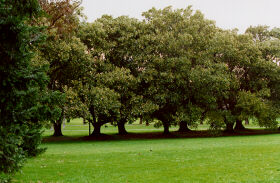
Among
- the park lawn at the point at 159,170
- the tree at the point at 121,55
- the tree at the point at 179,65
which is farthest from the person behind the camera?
the tree at the point at 179,65

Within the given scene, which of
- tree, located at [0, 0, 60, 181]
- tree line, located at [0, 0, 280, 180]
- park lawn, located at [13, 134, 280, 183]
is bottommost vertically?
park lawn, located at [13, 134, 280, 183]

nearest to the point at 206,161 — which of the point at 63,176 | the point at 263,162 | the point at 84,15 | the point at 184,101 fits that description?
the point at 263,162

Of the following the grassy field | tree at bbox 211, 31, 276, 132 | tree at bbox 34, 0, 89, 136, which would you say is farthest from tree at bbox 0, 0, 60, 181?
tree at bbox 211, 31, 276, 132

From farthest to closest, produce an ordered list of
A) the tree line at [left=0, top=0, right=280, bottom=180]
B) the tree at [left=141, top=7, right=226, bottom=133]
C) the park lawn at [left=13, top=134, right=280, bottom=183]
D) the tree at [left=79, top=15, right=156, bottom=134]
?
the tree at [left=141, top=7, right=226, bottom=133], the tree at [left=79, top=15, right=156, bottom=134], the tree line at [left=0, top=0, right=280, bottom=180], the park lawn at [left=13, top=134, right=280, bottom=183]

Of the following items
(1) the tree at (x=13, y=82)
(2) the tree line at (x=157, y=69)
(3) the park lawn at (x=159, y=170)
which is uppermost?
(2) the tree line at (x=157, y=69)

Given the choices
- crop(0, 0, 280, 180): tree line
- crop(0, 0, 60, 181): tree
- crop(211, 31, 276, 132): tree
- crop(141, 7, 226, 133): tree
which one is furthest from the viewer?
crop(211, 31, 276, 132): tree

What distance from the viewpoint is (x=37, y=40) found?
29.7ft

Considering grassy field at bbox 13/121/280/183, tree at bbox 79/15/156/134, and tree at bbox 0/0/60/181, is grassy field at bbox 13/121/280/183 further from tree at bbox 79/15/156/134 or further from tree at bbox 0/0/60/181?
tree at bbox 79/15/156/134

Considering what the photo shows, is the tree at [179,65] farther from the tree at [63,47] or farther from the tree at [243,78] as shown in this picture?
the tree at [63,47]

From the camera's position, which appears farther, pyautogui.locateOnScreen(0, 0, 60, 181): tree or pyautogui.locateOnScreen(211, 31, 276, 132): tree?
pyautogui.locateOnScreen(211, 31, 276, 132): tree

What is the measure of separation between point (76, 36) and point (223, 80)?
58.6 ft

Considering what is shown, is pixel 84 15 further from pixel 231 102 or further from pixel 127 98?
pixel 231 102

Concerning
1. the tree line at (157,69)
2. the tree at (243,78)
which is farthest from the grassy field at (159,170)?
the tree at (243,78)

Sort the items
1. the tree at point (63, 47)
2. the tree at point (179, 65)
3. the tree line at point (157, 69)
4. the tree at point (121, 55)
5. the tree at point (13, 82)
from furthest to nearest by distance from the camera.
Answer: the tree at point (179, 65) < the tree at point (121, 55) < the tree line at point (157, 69) < the tree at point (63, 47) < the tree at point (13, 82)
